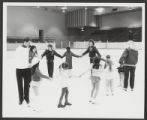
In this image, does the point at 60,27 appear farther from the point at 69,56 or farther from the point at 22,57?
the point at 22,57

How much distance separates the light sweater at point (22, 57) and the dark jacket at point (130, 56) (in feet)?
3.03

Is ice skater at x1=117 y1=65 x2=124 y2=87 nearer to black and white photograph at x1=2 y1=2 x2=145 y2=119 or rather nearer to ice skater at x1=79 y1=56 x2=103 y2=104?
black and white photograph at x1=2 y1=2 x2=145 y2=119

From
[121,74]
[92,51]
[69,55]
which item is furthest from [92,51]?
[121,74]

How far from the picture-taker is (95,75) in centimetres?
264

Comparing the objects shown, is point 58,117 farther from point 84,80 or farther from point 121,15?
point 121,15

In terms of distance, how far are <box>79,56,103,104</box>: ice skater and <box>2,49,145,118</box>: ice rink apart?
4 centimetres

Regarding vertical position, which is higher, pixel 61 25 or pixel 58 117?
pixel 61 25

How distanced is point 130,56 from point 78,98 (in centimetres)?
66

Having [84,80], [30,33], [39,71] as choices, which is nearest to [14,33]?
[30,33]

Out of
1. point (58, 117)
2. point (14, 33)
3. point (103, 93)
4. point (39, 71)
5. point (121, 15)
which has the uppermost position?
point (121, 15)

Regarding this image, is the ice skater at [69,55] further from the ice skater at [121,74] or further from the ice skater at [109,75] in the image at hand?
the ice skater at [121,74]

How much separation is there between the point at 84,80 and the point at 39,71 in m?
0.46

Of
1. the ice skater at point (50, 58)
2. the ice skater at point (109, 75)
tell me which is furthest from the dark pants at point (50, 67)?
the ice skater at point (109, 75)

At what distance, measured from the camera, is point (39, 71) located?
262 cm
